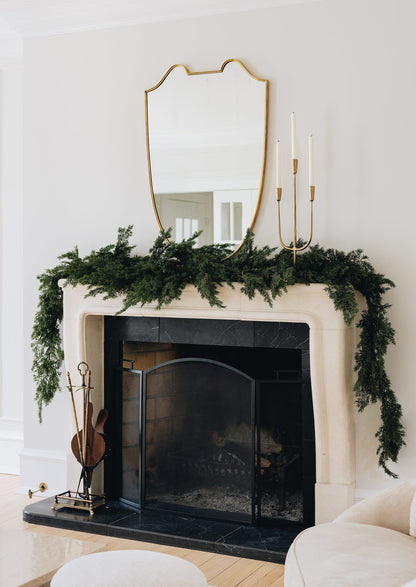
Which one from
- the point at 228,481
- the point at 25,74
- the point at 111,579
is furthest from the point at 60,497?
the point at 25,74

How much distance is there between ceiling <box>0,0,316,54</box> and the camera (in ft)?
11.9

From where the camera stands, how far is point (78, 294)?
3766 millimetres

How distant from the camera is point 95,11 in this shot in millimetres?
3863

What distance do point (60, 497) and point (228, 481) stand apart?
88cm

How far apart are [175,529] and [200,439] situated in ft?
1.55

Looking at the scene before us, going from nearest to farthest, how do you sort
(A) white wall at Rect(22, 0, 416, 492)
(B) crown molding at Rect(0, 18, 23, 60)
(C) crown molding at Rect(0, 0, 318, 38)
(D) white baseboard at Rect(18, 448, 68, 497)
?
(A) white wall at Rect(22, 0, 416, 492)
(C) crown molding at Rect(0, 0, 318, 38)
(D) white baseboard at Rect(18, 448, 68, 497)
(B) crown molding at Rect(0, 18, 23, 60)

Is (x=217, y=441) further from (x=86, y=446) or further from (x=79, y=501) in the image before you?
(x=79, y=501)

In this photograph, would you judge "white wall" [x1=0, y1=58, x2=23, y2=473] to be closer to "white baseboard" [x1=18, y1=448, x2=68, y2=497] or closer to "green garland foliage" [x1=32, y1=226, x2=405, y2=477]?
"white baseboard" [x1=18, y1=448, x2=68, y2=497]

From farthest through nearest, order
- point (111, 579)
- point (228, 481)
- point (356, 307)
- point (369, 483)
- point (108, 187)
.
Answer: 1. point (108, 187)
2. point (228, 481)
3. point (369, 483)
4. point (356, 307)
5. point (111, 579)

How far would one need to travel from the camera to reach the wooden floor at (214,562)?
9.75 feet

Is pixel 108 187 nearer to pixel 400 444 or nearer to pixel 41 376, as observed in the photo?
pixel 41 376

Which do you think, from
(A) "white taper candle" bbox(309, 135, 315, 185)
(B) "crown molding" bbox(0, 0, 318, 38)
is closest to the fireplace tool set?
(A) "white taper candle" bbox(309, 135, 315, 185)

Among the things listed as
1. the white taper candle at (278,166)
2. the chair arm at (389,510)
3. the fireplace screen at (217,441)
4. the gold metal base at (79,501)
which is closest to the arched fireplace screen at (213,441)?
the fireplace screen at (217,441)

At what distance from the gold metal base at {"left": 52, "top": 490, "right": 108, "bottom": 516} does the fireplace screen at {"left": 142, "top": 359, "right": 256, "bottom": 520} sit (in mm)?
249
